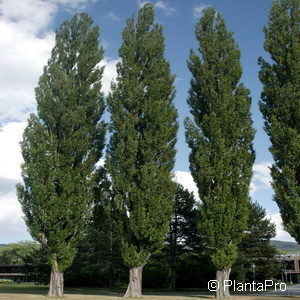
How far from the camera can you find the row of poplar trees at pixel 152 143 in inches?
910

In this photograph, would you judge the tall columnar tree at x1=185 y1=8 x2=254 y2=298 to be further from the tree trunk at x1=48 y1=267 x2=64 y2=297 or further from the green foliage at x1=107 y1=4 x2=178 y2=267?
the tree trunk at x1=48 y1=267 x2=64 y2=297

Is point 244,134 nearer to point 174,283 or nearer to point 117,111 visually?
point 117,111

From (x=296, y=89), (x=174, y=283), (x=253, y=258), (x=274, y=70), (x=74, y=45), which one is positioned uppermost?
(x=74, y=45)

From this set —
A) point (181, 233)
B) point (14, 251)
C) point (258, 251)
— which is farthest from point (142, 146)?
point (14, 251)

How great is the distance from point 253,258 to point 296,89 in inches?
955

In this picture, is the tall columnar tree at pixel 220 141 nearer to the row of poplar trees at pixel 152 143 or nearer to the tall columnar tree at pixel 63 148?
the row of poplar trees at pixel 152 143

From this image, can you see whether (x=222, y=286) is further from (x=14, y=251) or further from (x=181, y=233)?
(x=14, y=251)

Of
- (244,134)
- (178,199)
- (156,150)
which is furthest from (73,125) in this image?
(178,199)

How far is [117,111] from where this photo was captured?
2531 cm

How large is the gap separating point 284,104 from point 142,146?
8.87 meters

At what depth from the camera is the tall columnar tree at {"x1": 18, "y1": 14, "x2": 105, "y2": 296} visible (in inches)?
939

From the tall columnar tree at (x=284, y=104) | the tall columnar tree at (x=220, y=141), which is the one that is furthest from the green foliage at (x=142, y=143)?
the tall columnar tree at (x=284, y=104)

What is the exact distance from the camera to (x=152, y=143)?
24484 millimetres

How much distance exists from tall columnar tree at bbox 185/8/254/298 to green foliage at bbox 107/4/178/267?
5.71 ft
